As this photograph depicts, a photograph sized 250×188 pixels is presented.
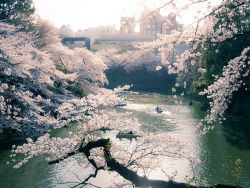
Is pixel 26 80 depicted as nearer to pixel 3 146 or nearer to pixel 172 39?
pixel 3 146

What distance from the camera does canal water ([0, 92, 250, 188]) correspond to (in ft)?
39.2

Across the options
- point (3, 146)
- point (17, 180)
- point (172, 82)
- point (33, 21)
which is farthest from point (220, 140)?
point (172, 82)

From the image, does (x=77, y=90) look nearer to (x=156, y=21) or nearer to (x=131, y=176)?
(x=131, y=176)

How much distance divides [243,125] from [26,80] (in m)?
17.2

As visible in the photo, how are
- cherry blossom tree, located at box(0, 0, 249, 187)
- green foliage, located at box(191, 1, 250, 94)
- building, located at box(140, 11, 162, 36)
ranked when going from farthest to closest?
green foliage, located at box(191, 1, 250, 94) → cherry blossom tree, located at box(0, 0, 249, 187) → building, located at box(140, 11, 162, 36)

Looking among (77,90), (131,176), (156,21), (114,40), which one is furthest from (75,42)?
(156,21)

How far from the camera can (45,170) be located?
511 inches

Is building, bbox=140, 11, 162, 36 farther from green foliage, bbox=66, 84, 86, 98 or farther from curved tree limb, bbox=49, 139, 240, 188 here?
green foliage, bbox=66, 84, 86, 98

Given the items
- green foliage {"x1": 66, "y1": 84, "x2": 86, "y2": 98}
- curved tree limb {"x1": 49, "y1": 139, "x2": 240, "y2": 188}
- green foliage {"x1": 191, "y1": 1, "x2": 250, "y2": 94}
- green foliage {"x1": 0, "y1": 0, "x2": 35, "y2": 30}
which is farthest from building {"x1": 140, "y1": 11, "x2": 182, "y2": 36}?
green foliage {"x1": 0, "y1": 0, "x2": 35, "y2": 30}

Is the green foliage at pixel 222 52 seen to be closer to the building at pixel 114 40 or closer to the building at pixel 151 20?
the building at pixel 151 20

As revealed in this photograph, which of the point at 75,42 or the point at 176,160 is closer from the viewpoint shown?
the point at 176,160

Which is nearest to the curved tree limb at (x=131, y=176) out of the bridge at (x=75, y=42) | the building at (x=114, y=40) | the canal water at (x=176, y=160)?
the canal water at (x=176, y=160)

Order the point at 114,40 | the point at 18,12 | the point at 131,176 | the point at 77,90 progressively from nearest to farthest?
the point at 131,176, the point at 77,90, the point at 18,12, the point at 114,40

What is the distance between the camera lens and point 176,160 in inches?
558
